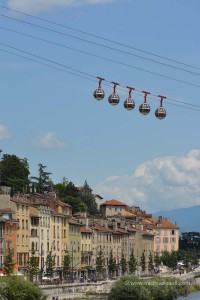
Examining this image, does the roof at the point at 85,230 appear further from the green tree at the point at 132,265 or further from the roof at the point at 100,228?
the green tree at the point at 132,265

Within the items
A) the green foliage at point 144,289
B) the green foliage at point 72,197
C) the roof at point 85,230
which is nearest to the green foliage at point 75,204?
the green foliage at point 72,197

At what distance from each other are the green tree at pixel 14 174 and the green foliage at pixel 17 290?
8951cm

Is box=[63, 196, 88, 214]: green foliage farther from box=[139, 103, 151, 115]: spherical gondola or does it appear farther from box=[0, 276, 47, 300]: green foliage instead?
box=[139, 103, 151, 115]: spherical gondola

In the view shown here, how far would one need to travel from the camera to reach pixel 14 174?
179000 mm

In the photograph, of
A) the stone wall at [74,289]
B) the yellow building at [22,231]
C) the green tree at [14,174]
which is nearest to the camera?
the stone wall at [74,289]

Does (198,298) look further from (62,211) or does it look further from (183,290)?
(62,211)

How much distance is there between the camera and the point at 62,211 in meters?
144

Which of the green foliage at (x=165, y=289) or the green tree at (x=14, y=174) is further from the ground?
the green tree at (x=14, y=174)

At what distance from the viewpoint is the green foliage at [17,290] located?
78.8 meters

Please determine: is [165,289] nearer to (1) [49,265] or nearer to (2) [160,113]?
(1) [49,265]

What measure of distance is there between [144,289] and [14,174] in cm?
8292

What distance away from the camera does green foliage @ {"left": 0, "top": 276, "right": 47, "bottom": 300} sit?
78.8 metres

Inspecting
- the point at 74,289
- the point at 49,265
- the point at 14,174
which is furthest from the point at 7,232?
the point at 14,174

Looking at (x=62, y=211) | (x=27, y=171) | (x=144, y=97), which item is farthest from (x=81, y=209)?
(x=144, y=97)
